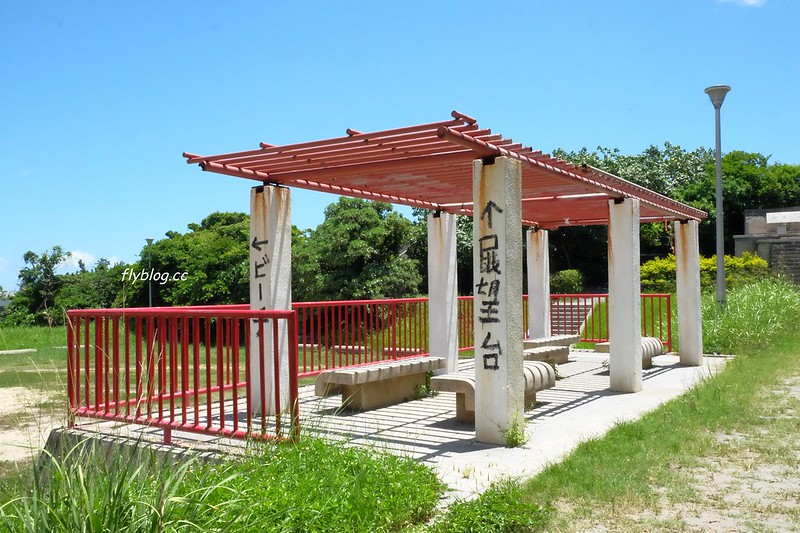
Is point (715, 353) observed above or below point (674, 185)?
below

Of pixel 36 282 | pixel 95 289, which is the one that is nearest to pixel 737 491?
pixel 95 289

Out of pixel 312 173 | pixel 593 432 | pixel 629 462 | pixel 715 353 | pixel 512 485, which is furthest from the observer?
pixel 715 353

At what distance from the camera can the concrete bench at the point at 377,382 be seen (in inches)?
299

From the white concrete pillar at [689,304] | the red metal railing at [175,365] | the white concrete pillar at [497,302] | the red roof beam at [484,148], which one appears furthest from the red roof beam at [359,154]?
the white concrete pillar at [689,304]

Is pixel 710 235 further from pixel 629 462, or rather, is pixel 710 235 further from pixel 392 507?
pixel 392 507

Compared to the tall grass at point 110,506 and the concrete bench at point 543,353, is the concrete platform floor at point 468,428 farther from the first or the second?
the tall grass at point 110,506

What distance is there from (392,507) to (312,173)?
446 centimetres

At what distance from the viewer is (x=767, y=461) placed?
5.65m

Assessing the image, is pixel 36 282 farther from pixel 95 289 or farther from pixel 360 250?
pixel 360 250

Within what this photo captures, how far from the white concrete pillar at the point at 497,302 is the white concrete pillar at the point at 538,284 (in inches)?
297

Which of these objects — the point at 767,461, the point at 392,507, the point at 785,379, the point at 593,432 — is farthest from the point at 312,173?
the point at 785,379

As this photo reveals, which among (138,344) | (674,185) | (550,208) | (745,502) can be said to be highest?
(674,185)

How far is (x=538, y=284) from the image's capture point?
45.6 ft

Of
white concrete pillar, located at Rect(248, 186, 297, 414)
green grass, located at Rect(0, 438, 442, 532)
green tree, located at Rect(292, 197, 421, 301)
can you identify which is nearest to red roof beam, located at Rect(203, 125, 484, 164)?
white concrete pillar, located at Rect(248, 186, 297, 414)
